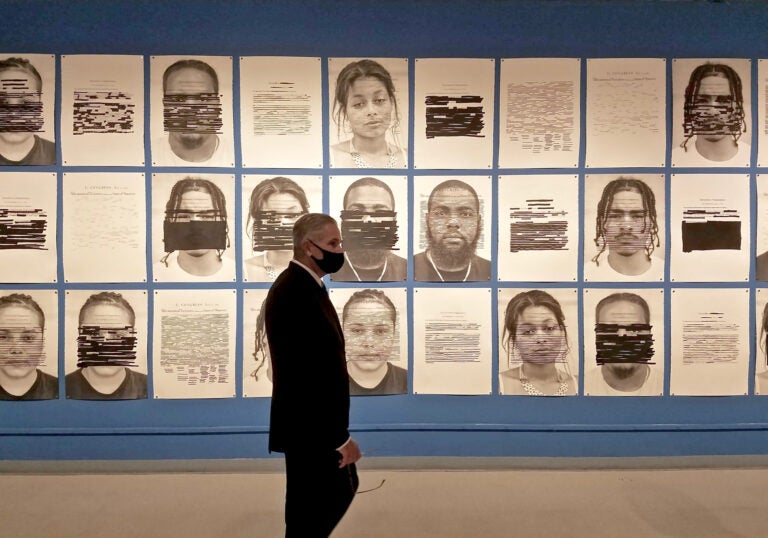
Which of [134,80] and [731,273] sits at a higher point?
[134,80]

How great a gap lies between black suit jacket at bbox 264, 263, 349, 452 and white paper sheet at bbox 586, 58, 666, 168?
6.60 feet

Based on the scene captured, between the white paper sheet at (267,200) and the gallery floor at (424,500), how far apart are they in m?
1.19

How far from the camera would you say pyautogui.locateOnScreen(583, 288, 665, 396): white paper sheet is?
9.29ft

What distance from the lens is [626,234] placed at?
2.82m

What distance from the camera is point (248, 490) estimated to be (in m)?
2.63

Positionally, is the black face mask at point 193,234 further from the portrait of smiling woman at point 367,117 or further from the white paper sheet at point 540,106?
the white paper sheet at point 540,106

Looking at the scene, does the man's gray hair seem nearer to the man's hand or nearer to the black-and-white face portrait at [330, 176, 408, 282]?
the man's hand

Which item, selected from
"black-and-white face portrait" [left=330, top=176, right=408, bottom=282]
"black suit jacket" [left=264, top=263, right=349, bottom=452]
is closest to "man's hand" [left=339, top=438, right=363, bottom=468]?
"black suit jacket" [left=264, top=263, right=349, bottom=452]

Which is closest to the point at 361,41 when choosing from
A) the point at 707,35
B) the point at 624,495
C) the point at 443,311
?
the point at 443,311

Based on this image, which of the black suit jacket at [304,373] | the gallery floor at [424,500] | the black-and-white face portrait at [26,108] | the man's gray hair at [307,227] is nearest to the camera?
the black suit jacket at [304,373]

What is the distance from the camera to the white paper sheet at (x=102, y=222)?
2.78 meters

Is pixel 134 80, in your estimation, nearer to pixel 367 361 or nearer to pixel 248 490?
pixel 367 361

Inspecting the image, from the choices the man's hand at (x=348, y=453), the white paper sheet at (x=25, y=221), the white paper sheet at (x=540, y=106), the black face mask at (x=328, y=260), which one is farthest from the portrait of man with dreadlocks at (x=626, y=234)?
the white paper sheet at (x=25, y=221)

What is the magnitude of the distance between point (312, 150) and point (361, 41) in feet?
2.25
